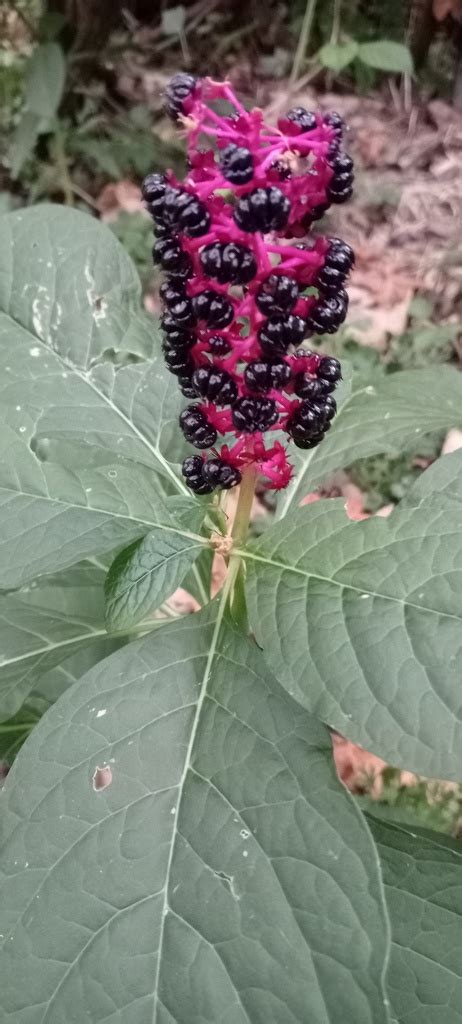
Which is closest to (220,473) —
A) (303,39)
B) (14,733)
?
(14,733)

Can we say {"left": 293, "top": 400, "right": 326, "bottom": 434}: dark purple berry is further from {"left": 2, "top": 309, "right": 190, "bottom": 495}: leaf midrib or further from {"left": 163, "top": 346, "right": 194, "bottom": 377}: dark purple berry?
{"left": 2, "top": 309, "right": 190, "bottom": 495}: leaf midrib

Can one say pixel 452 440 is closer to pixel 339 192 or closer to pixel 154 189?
pixel 339 192

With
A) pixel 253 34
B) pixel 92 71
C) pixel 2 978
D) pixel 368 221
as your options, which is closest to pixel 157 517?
pixel 2 978

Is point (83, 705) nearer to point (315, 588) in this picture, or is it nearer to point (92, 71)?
point (315, 588)

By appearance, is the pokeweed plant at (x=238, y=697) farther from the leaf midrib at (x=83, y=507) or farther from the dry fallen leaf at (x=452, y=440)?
the dry fallen leaf at (x=452, y=440)

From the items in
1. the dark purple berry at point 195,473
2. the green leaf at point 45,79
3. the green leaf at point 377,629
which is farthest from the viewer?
the green leaf at point 45,79

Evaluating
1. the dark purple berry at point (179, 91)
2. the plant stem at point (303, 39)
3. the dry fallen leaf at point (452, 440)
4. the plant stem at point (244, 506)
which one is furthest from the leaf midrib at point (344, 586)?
the plant stem at point (303, 39)

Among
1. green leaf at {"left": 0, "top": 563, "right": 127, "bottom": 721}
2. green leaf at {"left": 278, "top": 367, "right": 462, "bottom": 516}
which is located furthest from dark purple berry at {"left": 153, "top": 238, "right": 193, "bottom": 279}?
green leaf at {"left": 0, "top": 563, "right": 127, "bottom": 721}
